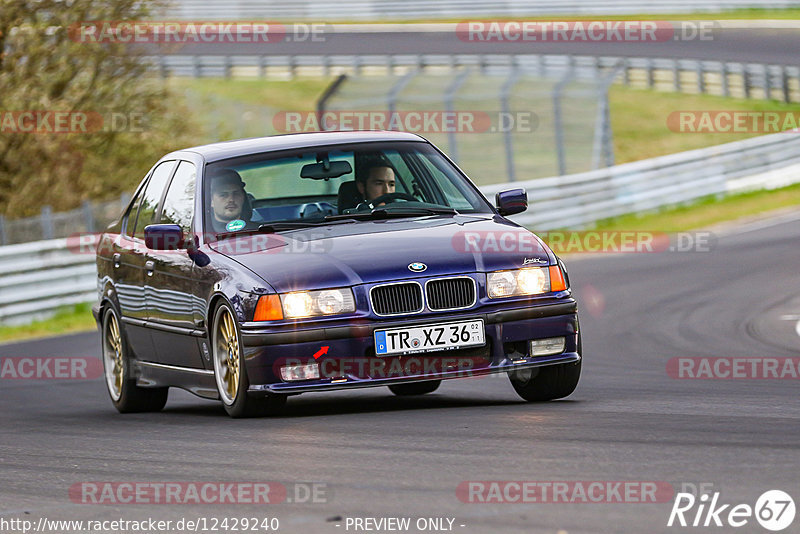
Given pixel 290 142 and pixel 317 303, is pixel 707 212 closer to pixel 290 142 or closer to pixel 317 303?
pixel 290 142

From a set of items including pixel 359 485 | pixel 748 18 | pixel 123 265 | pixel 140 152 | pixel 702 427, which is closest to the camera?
pixel 359 485

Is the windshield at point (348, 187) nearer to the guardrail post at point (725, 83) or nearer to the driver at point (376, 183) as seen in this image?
the driver at point (376, 183)

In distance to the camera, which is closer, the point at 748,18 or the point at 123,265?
the point at 123,265

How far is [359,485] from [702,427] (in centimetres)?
181

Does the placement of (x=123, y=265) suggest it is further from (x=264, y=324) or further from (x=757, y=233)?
(x=757, y=233)

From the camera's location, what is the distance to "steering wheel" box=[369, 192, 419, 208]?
29.6ft

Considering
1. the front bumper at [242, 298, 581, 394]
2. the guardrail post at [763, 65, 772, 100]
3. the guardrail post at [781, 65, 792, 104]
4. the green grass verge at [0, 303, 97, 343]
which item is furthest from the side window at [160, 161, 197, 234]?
the guardrail post at [763, 65, 772, 100]

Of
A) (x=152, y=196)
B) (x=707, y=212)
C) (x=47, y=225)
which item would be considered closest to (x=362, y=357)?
(x=152, y=196)

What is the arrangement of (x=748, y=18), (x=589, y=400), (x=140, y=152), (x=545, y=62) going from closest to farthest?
(x=589, y=400) → (x=140, y=152) → (x=545, y=62) → (x=748, y=18)

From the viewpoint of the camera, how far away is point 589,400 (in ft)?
28.1

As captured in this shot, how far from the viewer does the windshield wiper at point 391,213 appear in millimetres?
8844

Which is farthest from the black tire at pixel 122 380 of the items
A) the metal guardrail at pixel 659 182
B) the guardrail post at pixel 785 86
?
the guardrail post at pixel 785 86

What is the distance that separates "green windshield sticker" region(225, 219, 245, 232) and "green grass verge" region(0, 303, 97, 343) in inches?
401

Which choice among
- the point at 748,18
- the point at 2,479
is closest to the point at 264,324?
the point at 2,479
